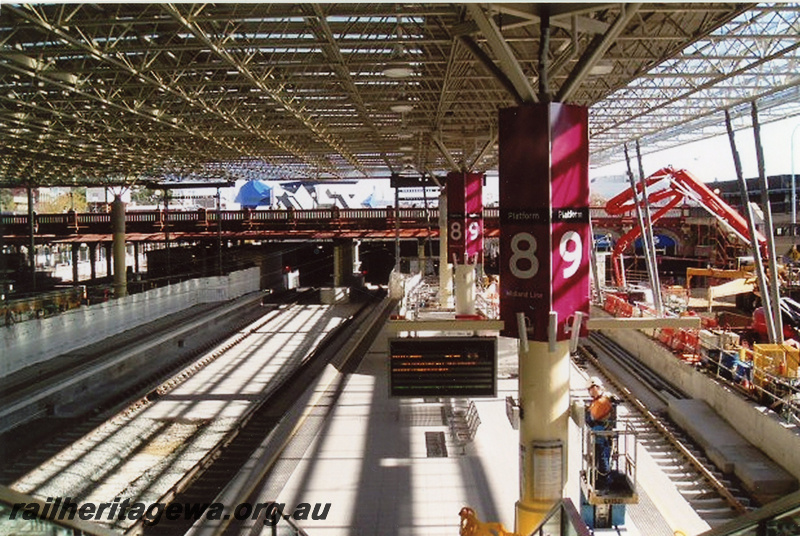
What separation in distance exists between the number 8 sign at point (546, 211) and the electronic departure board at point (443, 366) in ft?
11.4

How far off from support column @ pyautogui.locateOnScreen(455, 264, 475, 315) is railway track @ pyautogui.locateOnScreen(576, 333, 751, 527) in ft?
13.4

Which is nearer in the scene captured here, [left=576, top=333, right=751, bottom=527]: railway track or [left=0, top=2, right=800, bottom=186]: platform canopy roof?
[left=576, top=333, right=751, bottom=527]: railway track

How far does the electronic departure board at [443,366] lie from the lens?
35.0ft

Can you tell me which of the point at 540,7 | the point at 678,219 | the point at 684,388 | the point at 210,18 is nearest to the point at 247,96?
the point at 210,18

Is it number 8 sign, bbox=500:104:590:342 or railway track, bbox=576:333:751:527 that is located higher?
number 8 sign, bbox=500:104:590:342

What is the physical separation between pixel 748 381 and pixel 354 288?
3184 cm

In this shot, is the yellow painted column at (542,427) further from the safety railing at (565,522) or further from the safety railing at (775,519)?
the safety railing at (775,519)

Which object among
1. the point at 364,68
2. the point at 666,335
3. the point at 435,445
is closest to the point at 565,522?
the point at 435,445

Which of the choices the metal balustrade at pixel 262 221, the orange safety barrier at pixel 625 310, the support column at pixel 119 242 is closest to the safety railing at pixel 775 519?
the orange safety barrier at pixel 625 310

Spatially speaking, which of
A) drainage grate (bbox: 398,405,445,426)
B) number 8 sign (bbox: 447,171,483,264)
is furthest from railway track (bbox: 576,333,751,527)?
number 8 sign (bbox: 447,171,483,264)

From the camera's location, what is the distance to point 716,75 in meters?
19.8

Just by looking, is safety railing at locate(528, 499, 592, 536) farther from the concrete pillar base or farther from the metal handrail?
the metal handrail

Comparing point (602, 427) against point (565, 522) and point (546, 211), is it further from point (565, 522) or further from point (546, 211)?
point (565, 522)

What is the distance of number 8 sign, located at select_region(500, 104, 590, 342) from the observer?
6977 mm
